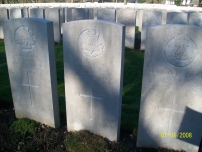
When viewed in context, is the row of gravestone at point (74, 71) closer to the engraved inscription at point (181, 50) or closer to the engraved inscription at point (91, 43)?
the engraved inscription at point (91, 43)

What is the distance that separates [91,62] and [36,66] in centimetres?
90

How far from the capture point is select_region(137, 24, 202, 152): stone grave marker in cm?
250

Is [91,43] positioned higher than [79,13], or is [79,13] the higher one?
[79,13]

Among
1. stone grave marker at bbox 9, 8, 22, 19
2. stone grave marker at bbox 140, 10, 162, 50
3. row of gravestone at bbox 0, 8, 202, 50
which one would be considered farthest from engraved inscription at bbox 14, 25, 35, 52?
stone grave marker at bbox 9, 8, 22, 19

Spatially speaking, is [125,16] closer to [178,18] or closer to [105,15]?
[105,15]

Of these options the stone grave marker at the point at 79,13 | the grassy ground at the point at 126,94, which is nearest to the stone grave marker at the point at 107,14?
the stone grave marker at the point at 79,13

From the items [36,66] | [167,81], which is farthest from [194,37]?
[36,66]

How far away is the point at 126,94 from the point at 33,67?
6.72 ft

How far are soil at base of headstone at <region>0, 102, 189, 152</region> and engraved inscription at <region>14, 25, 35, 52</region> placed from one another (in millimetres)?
1271

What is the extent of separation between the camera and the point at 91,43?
280cm

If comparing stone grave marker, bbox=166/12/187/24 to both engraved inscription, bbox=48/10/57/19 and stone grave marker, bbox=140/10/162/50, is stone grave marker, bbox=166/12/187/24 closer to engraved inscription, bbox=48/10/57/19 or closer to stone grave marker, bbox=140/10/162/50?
stone grave marker, bbox=140/10/162/50

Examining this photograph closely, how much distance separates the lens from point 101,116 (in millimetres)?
3094

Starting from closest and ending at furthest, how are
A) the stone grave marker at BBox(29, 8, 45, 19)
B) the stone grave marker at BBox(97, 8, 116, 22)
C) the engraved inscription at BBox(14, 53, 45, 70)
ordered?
the engraved inscription at BBox(14, 53, 45, 70)
the stone grave marker at BBox(97, 8, 116, 22)
the stone grave marker at BBox(29, 8, 45, 19)

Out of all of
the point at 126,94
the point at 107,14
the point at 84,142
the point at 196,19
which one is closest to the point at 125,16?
the point at 107,14
